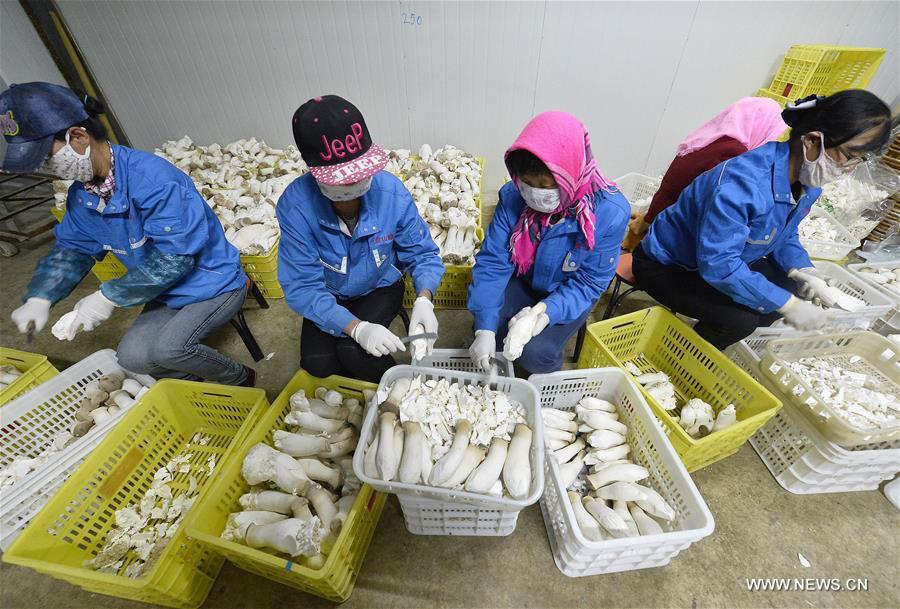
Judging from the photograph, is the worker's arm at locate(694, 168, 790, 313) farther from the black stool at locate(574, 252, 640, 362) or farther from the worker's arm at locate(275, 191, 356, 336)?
the worker's arm at locate(275, 191, 356, 336)

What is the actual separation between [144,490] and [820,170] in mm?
3026

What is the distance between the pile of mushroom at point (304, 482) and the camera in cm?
115

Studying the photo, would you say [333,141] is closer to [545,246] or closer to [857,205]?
[545,246]

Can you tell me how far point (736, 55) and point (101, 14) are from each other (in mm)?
5486

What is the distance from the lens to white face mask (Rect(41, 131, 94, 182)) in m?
1.22

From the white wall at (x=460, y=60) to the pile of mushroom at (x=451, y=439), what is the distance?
2968mm

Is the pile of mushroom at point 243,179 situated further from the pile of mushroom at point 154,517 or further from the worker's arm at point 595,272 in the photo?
the worker's arm at point 595,272

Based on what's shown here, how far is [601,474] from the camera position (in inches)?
55.3

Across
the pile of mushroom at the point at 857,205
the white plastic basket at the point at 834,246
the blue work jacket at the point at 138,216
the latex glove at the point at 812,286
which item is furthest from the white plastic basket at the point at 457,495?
the pile of mushroom at the point at 857,205

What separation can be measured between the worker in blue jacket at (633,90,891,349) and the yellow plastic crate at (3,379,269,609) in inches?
80.5


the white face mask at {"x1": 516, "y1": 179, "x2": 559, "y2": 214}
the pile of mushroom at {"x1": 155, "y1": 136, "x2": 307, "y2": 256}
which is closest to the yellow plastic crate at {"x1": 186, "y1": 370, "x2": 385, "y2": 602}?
the white face mask at {"x1": 516, "y1": 179, "x2": 559, "y2": 214}

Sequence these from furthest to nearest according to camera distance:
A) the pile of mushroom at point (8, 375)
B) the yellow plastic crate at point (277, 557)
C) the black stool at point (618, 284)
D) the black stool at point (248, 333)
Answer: the black stool at point (618, 284) → the black stool at point (248, 333) → the pile of mushroom at point (8, 375) → the yellow plastic crate at point (277, 557)

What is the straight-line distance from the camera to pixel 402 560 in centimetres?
140

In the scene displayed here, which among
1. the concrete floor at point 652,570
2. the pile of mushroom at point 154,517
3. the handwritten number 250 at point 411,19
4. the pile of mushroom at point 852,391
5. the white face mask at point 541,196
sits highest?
the handwritten number 250 at point 411,19
